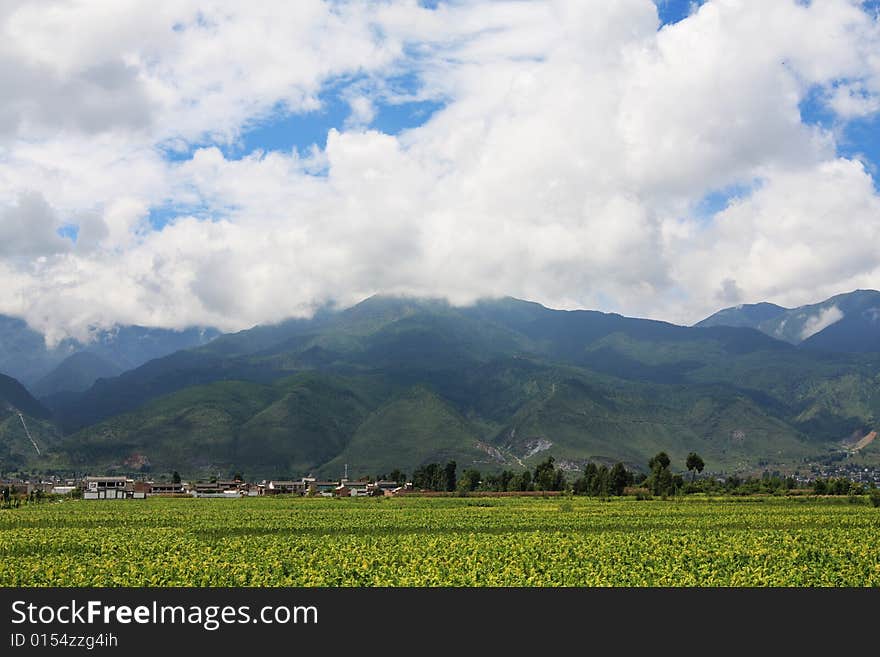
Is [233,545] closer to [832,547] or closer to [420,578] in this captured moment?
[420,578]

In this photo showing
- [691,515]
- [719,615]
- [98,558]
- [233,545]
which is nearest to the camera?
[719,615]

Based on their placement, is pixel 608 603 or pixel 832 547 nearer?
pixel 608 603

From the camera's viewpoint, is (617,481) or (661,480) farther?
(617,481)

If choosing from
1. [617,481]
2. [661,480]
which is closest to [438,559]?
[661,480]

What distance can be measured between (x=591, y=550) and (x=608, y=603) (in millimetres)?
22648

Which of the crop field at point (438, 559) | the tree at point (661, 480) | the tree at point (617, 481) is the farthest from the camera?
the tree at point (617, 481)

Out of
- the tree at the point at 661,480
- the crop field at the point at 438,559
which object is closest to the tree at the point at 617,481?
the tree at the point at 661,480

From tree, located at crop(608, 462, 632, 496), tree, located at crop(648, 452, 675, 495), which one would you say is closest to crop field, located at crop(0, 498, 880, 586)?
tree, located at crop(648, 452, 675, 495)

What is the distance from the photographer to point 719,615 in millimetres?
34312

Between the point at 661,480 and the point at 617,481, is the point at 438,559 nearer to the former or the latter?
the point at 661,480

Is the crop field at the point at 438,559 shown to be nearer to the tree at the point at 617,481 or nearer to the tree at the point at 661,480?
the tree at the point at 661,480

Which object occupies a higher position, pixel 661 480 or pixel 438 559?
pixel 438 559

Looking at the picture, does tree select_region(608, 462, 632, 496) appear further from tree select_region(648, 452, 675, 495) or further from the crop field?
the crop field

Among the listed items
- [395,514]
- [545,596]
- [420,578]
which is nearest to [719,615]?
[545,596]
